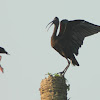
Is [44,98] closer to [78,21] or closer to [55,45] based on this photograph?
[55,45]

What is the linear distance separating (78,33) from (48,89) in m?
2.99

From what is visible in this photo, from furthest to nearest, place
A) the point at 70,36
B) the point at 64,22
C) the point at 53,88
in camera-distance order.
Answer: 1. the point at 70,36
2. the point at 64,22
3. the point at 53,88

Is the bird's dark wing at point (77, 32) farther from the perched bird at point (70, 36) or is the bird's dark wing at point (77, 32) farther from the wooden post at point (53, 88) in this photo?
the wooden post at point (53, 88)

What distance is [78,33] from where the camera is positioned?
1134 cm

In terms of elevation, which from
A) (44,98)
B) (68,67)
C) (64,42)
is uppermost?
(64,42)

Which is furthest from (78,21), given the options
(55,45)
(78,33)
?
(55,45)

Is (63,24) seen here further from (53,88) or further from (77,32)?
(53,88)

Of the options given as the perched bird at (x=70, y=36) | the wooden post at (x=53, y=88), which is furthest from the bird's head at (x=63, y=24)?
the wooden post at (x=53, y=88)

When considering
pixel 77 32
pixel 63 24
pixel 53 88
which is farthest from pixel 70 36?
pixel 53 88

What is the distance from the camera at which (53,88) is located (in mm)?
9156

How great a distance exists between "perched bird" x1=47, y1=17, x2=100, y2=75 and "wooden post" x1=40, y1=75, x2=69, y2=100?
1.46m

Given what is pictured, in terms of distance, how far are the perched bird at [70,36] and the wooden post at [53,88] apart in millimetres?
1455

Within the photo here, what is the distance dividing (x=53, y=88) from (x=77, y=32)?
9.67 ft

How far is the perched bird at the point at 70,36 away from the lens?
10945 millimetres
